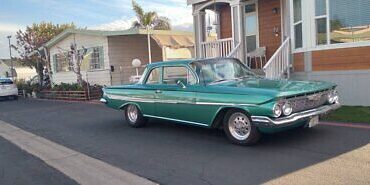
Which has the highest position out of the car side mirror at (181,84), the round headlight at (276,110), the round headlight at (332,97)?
the car side mirror at (181,84)

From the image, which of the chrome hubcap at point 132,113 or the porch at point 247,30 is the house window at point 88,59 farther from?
the chrome hubcap at point 132,113

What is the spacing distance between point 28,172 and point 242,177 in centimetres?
342

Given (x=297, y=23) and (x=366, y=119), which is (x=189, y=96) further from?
(x=297, y=23)

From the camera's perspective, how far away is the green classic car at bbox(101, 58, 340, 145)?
6.60m

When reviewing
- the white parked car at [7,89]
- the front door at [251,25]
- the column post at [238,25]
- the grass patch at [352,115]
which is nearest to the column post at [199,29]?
the front door at [251,25]

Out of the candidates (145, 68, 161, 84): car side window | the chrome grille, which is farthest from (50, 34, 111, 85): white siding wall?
the chrome grille

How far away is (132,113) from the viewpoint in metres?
9.91

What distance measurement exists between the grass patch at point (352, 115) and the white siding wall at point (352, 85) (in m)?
0.42

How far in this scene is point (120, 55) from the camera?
22516 millimetres

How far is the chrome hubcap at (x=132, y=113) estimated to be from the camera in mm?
9766

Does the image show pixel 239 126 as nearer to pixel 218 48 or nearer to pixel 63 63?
pixel 218 48

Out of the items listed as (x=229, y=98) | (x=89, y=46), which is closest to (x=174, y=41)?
(x=89, y=46)

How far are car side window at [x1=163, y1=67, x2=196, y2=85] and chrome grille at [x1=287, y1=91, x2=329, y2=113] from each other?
2.07 metres

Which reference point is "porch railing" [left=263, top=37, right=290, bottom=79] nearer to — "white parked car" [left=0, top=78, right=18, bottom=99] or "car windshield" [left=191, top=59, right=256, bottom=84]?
"car windshield" [left=191, top=59, right=256, bottom=84]
